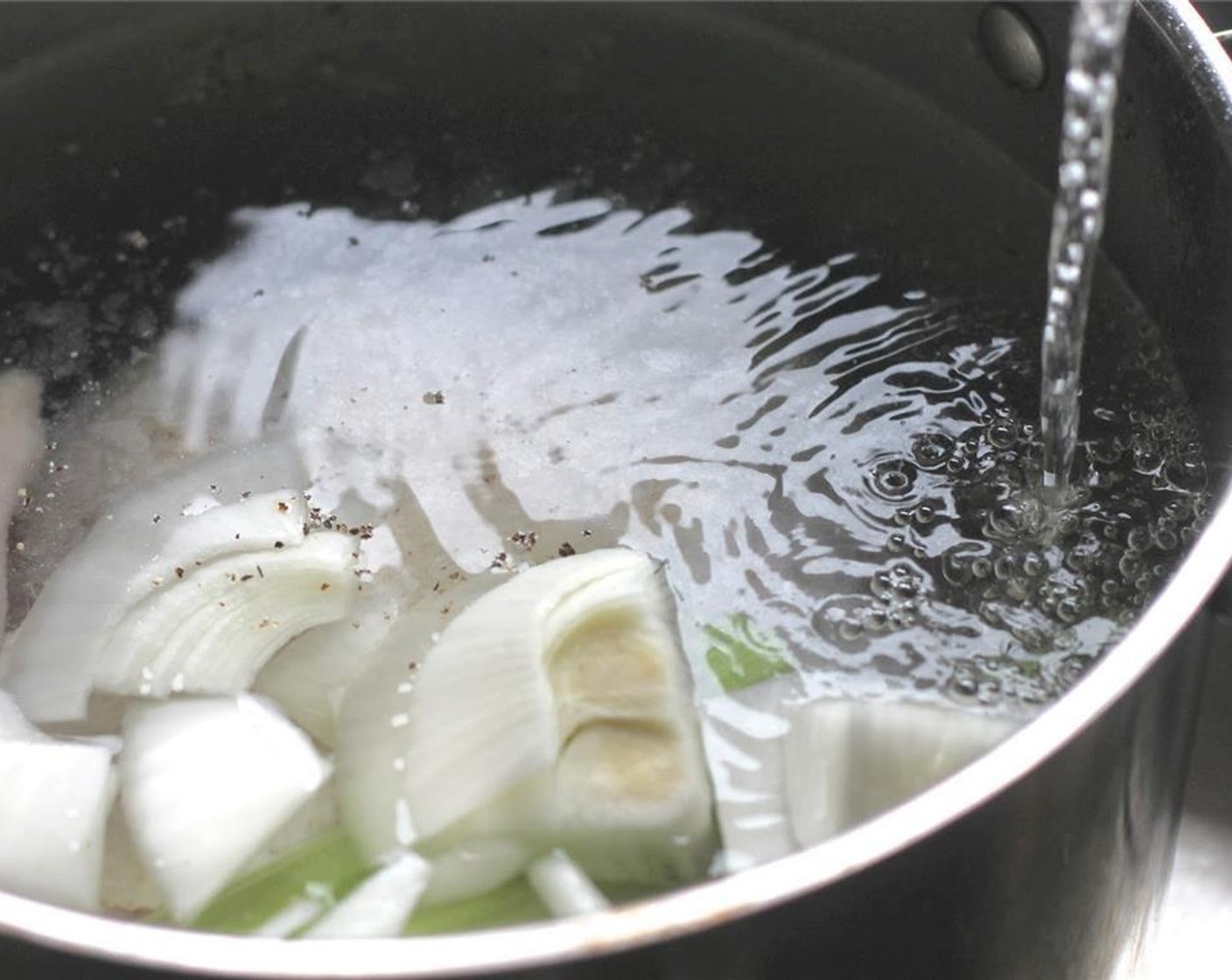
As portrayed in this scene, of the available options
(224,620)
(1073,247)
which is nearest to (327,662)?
(224,620)

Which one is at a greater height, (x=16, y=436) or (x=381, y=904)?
(x=16, y=436)

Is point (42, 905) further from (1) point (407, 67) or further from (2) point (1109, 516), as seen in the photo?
(1) point (407, 67)

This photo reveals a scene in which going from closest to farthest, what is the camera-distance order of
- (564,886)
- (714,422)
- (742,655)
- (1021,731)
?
(1021,731) < (564,886) < (742,655) < (714,422)

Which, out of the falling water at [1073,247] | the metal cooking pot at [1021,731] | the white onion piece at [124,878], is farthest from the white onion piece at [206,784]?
the falling water at [1073,247]

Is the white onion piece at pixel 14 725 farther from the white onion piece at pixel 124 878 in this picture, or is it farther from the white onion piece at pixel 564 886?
the white onion piece at pixel 564 886

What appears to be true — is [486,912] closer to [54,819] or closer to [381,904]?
[381,904]

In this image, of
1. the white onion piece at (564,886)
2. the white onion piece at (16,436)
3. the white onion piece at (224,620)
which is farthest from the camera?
the white onion piece at (16,436)

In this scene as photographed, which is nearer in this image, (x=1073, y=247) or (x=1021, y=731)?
(x=1021, y=731)
